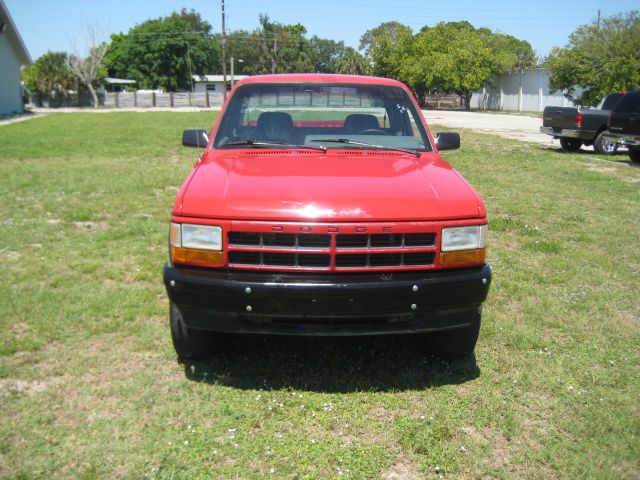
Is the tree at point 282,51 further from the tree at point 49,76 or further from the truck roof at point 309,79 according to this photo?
the truck roof at point 309,79

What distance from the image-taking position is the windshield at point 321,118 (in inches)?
167

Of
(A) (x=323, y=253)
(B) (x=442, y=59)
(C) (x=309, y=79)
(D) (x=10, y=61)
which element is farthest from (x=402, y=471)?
(B) (x=442, y=59)

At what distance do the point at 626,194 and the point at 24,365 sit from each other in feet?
30.4

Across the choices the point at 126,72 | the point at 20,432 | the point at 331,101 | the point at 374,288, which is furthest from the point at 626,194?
the point at 126,72

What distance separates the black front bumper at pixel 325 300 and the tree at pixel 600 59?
31134 millimetres

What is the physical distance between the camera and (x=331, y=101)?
4.78 m

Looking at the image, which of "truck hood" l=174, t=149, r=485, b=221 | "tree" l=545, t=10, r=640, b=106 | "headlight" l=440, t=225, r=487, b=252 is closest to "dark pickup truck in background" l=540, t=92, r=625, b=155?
"truck hood" l=174, t=149, r=485, b=221

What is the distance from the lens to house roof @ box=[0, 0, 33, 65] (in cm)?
3259

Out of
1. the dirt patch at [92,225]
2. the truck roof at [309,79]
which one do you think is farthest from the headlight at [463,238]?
the dirt patch at [92,225]

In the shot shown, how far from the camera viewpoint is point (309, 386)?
3477mm

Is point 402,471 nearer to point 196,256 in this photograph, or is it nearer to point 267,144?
point 196,256

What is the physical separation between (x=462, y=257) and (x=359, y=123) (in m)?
1.71

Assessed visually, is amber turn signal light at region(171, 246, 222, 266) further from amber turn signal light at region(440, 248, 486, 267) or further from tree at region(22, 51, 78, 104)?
tree at region(22, 51, 78, 104)

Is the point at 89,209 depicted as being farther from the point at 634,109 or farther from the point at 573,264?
the point at 634,109
